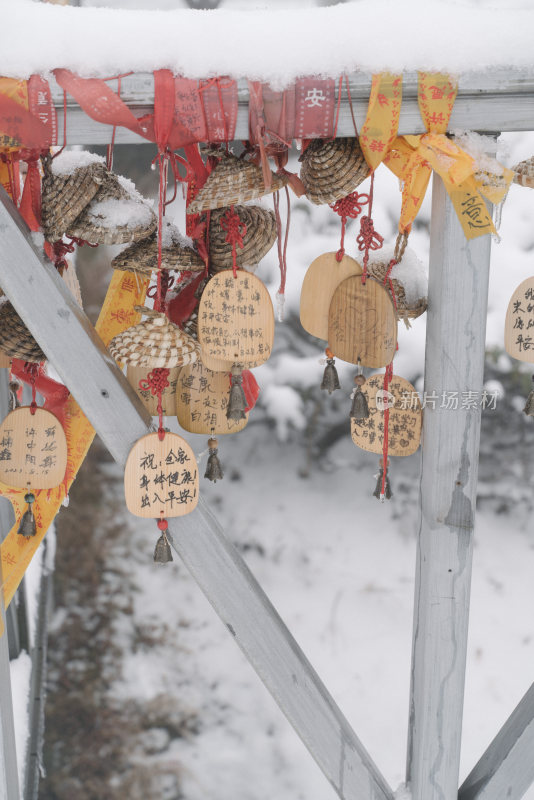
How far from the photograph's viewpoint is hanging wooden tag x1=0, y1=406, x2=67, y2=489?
107 centimetres

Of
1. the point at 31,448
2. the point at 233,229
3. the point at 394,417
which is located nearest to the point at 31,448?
the point at 31,448

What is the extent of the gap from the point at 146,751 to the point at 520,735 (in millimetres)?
1610

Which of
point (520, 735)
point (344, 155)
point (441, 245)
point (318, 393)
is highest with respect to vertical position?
point (344, 155)

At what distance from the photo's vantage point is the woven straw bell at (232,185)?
2.89 ft

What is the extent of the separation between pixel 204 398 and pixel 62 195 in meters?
0.36

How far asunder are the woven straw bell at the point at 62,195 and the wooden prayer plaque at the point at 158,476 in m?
0.31

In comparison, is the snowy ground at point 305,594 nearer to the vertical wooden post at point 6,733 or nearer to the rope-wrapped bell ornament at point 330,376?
the vertical wooden post at point 6,733

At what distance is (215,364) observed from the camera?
1.02 metres

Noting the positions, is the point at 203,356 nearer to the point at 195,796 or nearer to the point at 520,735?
the point at 520,735

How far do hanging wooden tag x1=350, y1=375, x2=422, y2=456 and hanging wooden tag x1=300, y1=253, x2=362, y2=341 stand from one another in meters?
0.12

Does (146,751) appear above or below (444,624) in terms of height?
below

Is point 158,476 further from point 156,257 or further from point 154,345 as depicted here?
point 156,257

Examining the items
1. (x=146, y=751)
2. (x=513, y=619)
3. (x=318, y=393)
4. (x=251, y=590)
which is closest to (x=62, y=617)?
(x=146, y=751)

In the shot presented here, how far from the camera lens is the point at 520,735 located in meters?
1.08
